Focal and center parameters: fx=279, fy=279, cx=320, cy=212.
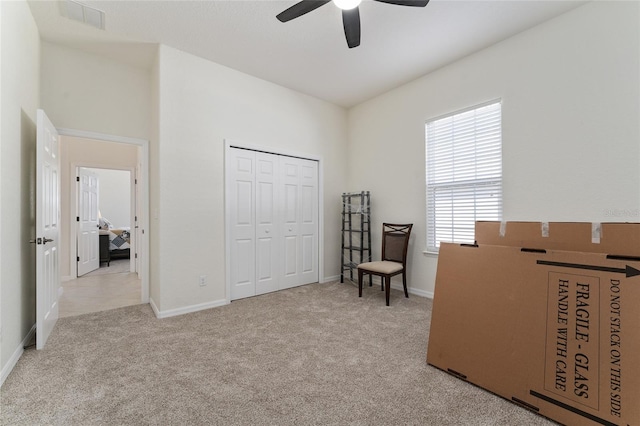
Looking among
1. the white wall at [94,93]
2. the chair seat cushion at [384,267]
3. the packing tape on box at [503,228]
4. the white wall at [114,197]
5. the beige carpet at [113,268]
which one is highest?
the white wall at [94,93]

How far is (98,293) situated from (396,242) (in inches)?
171

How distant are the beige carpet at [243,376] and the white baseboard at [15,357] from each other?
5cm

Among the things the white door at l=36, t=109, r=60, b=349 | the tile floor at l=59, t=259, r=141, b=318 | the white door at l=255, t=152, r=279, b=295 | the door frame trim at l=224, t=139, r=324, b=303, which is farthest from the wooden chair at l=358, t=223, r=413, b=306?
the white door at l=36, t=109, r=60, b=349

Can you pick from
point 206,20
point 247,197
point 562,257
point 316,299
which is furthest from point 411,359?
point 206,20

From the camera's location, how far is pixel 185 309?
127 inches

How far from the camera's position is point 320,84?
411 centimetres

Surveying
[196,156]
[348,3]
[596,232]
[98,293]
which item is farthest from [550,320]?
[98,293]

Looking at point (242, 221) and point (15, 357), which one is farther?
point (242, 221)

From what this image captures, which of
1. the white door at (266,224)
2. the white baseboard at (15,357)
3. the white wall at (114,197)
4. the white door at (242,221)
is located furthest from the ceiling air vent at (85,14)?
the white wall at (114,197)

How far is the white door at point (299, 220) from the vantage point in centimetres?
424

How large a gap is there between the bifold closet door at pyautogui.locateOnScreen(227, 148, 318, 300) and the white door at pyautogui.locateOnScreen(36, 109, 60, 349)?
A: 5.61 ft

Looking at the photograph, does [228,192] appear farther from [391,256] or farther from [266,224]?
[391,256]

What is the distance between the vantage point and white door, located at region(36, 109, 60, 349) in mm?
2318

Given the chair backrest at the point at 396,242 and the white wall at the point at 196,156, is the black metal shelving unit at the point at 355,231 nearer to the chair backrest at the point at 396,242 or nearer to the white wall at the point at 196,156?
the chair backrest at the point at 396,242
